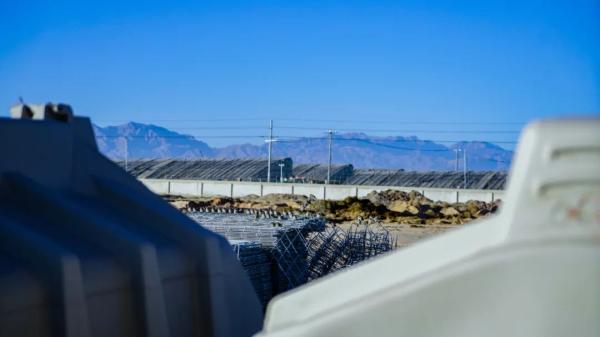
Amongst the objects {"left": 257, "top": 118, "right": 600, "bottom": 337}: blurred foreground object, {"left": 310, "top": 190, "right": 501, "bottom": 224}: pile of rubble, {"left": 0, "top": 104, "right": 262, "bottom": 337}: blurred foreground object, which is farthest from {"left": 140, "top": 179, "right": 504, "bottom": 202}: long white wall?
{"left": 257, "top": 118, "right": 600, "bottom": 337}: blurred foreground object

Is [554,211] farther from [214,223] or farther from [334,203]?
[334,203]

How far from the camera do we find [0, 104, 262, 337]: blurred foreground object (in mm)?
3637

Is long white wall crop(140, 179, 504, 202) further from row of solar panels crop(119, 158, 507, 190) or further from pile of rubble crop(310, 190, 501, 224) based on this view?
row of solar panels crop(119, 158, 507, 190)

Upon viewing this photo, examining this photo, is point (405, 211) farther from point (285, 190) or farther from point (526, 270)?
point (526, 270)

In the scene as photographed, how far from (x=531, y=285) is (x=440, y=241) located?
0.43 metres

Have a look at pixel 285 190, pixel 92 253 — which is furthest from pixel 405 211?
pixel 92 253

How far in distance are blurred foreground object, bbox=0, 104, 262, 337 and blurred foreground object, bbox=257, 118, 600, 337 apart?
178 cm

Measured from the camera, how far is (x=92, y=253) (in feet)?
13.2

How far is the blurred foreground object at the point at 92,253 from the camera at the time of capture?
364cm

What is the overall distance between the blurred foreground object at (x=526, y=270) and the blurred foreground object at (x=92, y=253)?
1780mm

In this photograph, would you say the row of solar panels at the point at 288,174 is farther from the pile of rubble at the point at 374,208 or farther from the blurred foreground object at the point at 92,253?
the blurred foreground object at the point at 92,253

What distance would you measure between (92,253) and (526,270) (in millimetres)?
2566

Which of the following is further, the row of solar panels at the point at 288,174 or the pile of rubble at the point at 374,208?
the row of solar panels at the point at 288,174

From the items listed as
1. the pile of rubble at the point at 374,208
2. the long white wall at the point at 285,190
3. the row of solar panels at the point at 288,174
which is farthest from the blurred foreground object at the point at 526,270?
the row of solar panels at the point at 288,174
